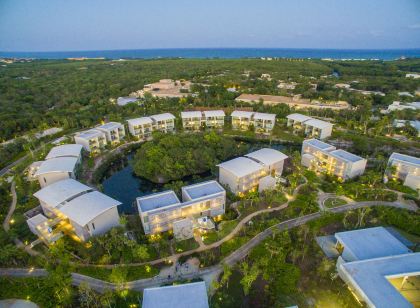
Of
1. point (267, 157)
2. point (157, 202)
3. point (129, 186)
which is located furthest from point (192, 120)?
point (157, 202)

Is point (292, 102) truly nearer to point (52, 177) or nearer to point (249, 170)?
point (249, 170)

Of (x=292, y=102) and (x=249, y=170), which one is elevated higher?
(x=292, y=102)

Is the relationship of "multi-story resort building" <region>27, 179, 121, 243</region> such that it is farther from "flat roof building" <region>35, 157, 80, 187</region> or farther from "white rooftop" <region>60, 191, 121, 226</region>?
"flat roof building" <region>35, 157, 80, 187</region>

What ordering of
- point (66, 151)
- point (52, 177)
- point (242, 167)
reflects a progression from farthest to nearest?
point (66, 151) → point (52, 177) → point (242, 167)

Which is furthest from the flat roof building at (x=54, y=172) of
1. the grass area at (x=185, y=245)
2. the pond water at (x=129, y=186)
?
the grass area at (x=185, y=245)

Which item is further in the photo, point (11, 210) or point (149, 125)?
point (149, 125)

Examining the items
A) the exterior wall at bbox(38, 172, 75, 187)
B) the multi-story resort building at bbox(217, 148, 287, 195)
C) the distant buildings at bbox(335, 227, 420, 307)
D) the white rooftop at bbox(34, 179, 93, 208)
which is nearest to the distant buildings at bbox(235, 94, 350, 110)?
the multi-story resort building at bbox(217, 148, 287, 195)

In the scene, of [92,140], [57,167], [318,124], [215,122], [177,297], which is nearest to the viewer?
[177,297]
